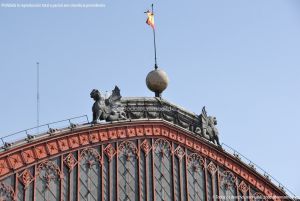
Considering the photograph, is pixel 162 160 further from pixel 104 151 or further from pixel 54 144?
pixel 54 144

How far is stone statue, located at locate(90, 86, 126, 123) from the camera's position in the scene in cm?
3883

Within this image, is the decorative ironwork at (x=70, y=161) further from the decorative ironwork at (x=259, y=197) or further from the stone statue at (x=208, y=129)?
the decorative ironwork at (x=259, y=197)

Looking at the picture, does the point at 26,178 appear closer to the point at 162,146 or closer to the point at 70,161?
the point at 70,161

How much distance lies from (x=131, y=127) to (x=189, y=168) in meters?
4.04

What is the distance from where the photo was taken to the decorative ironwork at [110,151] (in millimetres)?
38375

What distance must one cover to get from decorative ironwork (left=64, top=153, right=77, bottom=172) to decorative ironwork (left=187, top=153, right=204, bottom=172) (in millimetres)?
→ 7143

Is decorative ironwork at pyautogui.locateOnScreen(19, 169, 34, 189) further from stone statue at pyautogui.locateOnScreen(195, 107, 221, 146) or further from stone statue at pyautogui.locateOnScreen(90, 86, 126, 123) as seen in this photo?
stone statue at pyautogui.locateOnScreen(195, 107, 221, 146)

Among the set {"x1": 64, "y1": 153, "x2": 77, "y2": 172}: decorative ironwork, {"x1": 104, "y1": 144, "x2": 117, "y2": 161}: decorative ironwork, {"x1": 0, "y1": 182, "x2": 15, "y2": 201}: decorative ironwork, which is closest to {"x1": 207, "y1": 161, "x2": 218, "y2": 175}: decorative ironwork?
{"x1": 104, "y1": 144, "x2": 117, "y2": 161}: decorative ironwork

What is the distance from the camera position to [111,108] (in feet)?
130

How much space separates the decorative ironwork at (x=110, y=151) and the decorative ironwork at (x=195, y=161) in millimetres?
4798

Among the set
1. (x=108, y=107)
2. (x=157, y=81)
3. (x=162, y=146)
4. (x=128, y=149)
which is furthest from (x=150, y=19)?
(x=128, y=149)

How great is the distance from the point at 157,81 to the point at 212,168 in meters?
5.61

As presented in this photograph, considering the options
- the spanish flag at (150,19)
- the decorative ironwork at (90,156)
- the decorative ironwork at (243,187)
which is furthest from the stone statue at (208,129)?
the decorative ironwork at (90,156)

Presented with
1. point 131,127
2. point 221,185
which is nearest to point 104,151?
point 131,127
